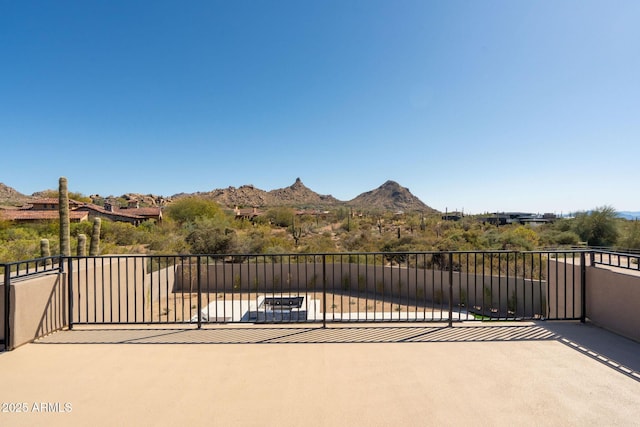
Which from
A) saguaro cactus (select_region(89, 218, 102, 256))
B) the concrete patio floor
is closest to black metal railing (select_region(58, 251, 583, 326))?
the concrete patio floor

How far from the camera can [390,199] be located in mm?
79375

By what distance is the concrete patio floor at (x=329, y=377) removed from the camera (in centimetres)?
250

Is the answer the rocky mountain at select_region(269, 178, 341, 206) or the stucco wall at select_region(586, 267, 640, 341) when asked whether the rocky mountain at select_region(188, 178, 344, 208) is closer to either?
the rocky mountain at select_region(269, 178, 341, 206)

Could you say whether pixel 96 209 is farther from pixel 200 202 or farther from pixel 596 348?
pixel 596 348

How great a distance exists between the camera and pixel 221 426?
237 cm

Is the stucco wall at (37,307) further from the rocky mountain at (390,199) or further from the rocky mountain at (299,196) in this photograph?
the rocky mountain at (390,199)

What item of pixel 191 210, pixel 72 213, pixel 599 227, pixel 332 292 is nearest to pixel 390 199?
pixel 191 210

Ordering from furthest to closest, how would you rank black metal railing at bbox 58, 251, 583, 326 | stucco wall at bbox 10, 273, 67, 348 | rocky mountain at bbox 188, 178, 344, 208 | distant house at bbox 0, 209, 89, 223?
rocky mountain at bbox 188, 178, 344, 208 < distant house at bbox 0, 209, 89, 223 < black metal railing at bbox 58, 251, 583, 326 < stucco wall at bbox 10, 273, 67, 348

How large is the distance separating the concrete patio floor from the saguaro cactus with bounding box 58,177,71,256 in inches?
196

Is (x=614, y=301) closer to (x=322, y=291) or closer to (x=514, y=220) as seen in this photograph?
(x=322, y=291)

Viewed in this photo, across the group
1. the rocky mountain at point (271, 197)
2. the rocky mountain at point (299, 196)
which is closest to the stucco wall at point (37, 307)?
the rocky mountain at point (271, 197)

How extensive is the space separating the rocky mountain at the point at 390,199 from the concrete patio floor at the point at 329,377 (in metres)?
71.3

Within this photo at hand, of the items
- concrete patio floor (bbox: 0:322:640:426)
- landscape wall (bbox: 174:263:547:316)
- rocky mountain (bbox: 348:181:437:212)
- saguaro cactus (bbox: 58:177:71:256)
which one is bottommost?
landscape wall (bbox: 174:263:547:316)

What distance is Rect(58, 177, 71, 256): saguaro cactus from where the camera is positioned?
8.08 metres
